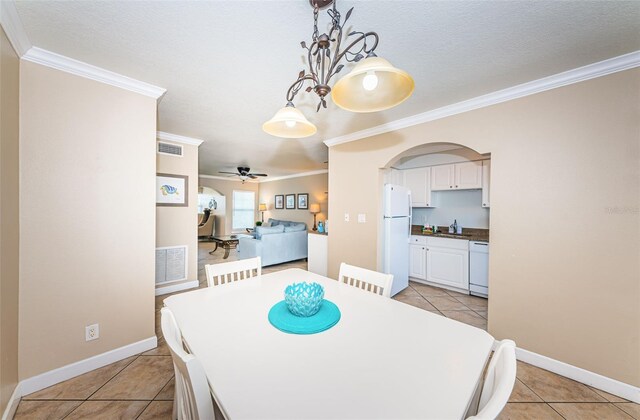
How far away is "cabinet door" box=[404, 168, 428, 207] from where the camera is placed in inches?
166

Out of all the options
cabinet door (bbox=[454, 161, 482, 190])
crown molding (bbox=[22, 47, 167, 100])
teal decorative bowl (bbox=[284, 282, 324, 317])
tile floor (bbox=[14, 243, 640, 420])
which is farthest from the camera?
cabinet door (bbox=[454, 161, 482, 190])

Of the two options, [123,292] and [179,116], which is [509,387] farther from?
[179,116]

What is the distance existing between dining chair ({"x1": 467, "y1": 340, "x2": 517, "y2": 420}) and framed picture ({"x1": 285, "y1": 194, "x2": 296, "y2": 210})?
6943mm

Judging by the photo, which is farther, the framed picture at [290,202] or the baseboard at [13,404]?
the framed picture at [290,202]

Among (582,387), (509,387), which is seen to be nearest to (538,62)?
(509,387)

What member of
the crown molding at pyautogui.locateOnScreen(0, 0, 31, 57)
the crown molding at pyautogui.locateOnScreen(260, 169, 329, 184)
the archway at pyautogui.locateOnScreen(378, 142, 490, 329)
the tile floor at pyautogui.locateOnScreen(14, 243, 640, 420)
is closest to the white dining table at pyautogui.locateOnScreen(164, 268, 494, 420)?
the tile floor at pyautogui.locateOnScreen(14, 243, 640, 420)

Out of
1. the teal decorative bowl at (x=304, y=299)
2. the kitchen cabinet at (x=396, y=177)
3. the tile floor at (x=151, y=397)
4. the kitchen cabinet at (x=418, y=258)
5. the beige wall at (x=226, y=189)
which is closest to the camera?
the teal decorative bowl at (x=304, y=299)

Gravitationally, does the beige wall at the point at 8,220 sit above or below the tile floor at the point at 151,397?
above

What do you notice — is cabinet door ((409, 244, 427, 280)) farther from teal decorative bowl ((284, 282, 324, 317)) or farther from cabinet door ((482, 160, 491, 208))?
teal decorative bowl ((284, 282, 324, 317))

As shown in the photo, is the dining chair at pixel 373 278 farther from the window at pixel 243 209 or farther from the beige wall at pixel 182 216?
the window at pixel 243 209

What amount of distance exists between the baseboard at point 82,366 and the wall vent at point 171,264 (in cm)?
149

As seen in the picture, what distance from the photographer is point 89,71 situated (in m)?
1.77

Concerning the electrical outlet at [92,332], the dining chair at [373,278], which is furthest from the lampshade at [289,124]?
the electrical outlet at [92,332]

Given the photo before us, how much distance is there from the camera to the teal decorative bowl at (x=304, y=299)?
115cm
